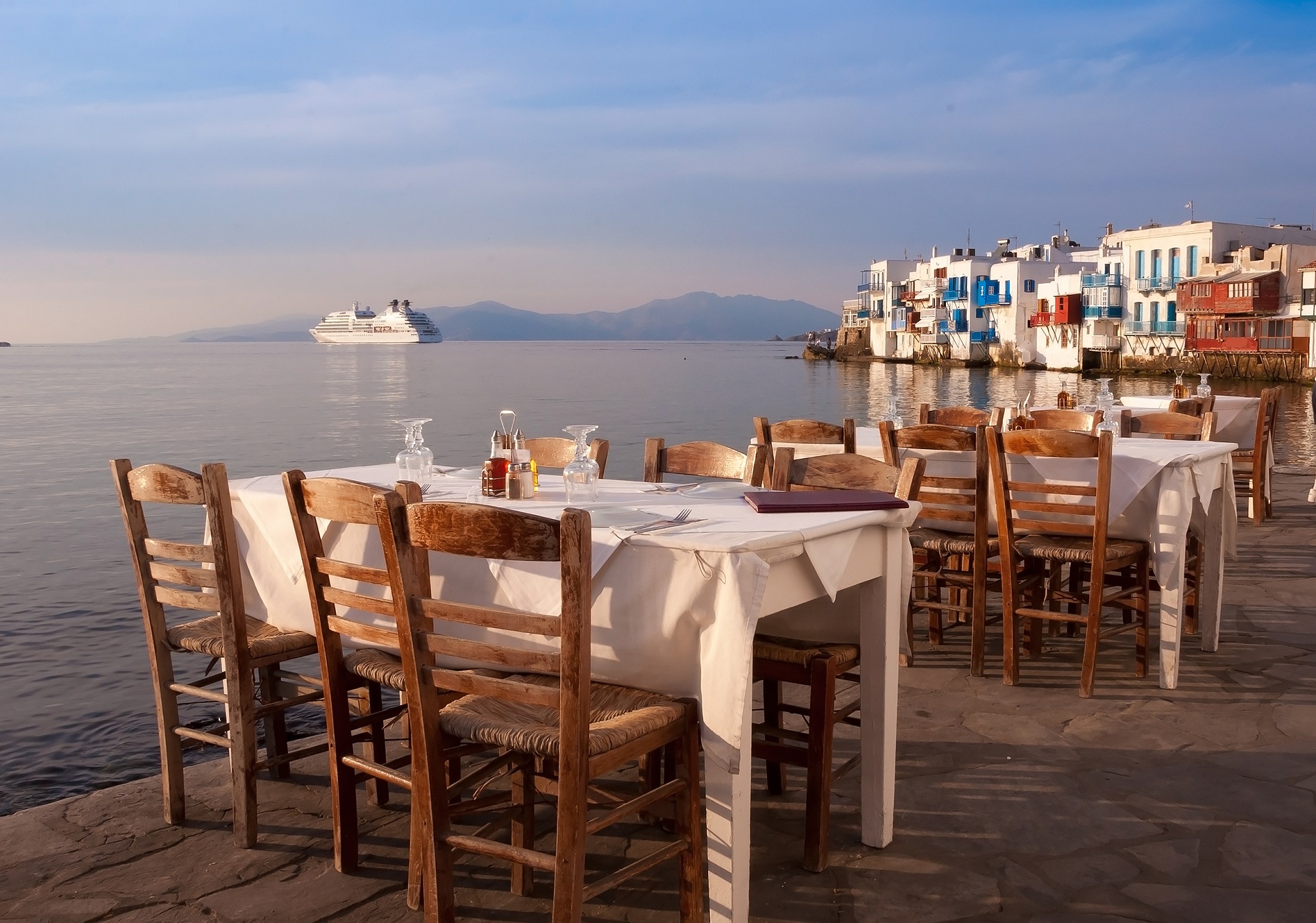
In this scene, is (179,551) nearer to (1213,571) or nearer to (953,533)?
(953,533)

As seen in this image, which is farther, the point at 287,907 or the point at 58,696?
the point at 58,696

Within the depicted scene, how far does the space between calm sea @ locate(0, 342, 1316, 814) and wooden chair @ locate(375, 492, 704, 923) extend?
8.36 ft

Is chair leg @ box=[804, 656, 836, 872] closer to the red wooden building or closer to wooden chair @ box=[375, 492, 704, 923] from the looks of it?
wooden chair @ box=[375, 492, 704, 923]

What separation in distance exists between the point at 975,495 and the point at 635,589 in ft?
7.57

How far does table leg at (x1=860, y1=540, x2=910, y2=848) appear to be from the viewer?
2.80 metres

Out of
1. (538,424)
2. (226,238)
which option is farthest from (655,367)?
(538,424)

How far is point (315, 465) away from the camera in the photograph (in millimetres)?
18750

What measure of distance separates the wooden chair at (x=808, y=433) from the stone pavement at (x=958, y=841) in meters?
1.25

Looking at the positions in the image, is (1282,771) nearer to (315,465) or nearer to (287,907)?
(287,907)

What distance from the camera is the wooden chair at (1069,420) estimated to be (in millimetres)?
5238

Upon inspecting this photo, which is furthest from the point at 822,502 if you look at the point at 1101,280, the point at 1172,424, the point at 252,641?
the point at 1101,280

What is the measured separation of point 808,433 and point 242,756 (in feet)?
9.21

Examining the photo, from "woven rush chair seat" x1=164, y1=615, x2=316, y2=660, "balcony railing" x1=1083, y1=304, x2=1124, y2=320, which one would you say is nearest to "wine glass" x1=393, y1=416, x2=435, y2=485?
"woven rush chair seat" x1=164, y1=615, x2=316, y2=660

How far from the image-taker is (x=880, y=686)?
2836 mm
